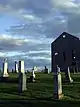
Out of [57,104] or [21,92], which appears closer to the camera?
[57,104]

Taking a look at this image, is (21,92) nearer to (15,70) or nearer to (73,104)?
(73,104)

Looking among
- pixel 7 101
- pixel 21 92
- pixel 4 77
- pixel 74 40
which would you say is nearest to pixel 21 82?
pixel 21 92

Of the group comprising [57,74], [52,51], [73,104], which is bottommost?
[73,104]

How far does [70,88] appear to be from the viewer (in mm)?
29750

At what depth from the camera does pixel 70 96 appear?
24875 millimetres

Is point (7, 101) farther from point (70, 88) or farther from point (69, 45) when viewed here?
point (69, 45)

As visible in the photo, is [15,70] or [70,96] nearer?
[70,96]

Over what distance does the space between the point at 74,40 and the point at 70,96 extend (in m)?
74.1

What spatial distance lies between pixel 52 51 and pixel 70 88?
7247 cm

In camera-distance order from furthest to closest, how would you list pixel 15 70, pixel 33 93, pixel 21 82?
pixel 15 70
pixel 21 82
pixel 33 93

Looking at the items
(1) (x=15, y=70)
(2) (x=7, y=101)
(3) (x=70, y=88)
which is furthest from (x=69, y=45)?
(2) (x=7, y=101)

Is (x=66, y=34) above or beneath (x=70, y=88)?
above

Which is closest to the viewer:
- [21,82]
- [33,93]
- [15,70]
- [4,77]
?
[33,93]

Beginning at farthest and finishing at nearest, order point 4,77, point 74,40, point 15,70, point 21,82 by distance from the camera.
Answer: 1. point 74,40
2. point 15,70
3. point 4,77
4. point 21,82
